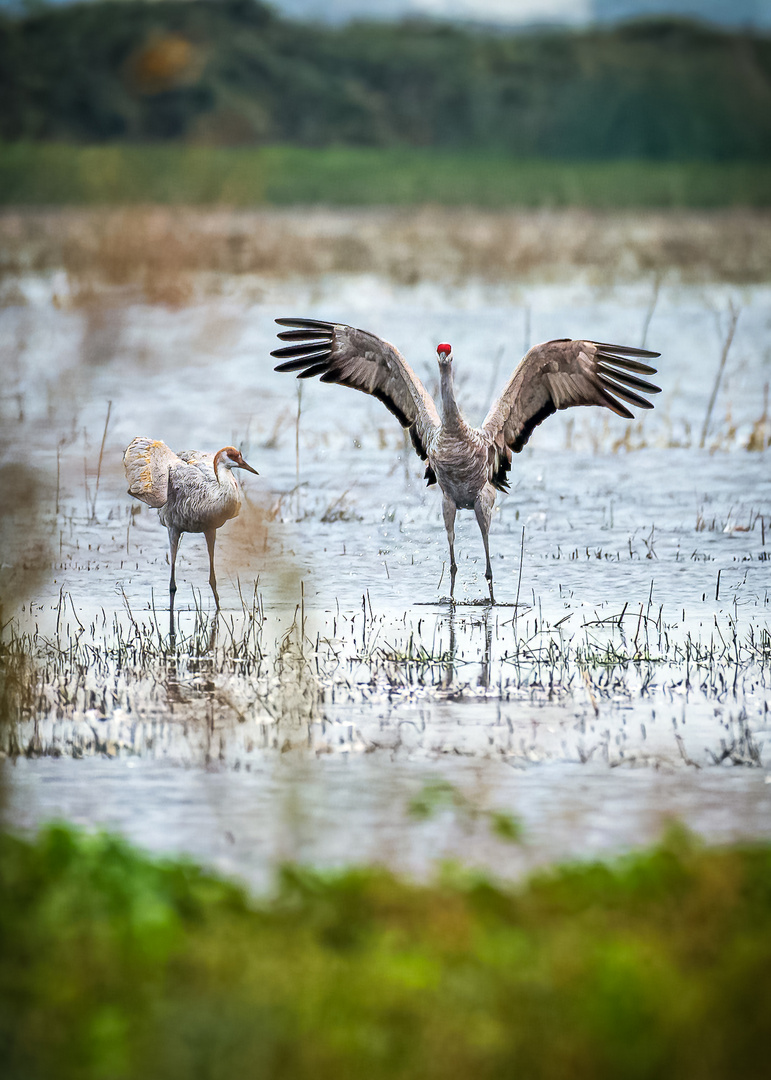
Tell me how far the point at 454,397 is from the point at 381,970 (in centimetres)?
485

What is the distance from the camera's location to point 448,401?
762cm

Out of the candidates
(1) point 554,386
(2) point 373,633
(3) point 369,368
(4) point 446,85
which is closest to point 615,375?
(1) point 554,386

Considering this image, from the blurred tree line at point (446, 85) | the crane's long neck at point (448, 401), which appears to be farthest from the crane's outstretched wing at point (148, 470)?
the blurred tree line at point (446, 85)

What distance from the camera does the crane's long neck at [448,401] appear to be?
7.48m

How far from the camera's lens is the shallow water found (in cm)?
469

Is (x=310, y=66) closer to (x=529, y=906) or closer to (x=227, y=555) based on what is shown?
(x=227, y=555)

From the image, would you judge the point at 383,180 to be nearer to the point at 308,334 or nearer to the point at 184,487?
the point at 308,334

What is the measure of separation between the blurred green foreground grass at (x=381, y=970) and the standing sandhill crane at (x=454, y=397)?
402 cm

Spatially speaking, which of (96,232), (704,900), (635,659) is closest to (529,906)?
(704,900)

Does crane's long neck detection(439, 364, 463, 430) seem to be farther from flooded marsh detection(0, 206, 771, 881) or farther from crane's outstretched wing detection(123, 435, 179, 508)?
crane's outstretched wing detection(123, 435, 179, 508)

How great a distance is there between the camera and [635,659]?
20.8ft

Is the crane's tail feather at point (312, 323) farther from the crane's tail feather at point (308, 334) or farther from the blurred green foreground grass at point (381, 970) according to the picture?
the blurred green foreground grass at point (381, 970)

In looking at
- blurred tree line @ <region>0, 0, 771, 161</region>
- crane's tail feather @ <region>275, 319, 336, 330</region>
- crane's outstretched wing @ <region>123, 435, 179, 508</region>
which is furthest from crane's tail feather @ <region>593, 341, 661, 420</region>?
blurred tree line @ <region>0, 0, 771, 161</region>

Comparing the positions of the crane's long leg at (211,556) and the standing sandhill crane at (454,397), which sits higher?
the standing sandhill crane at (454,397)
